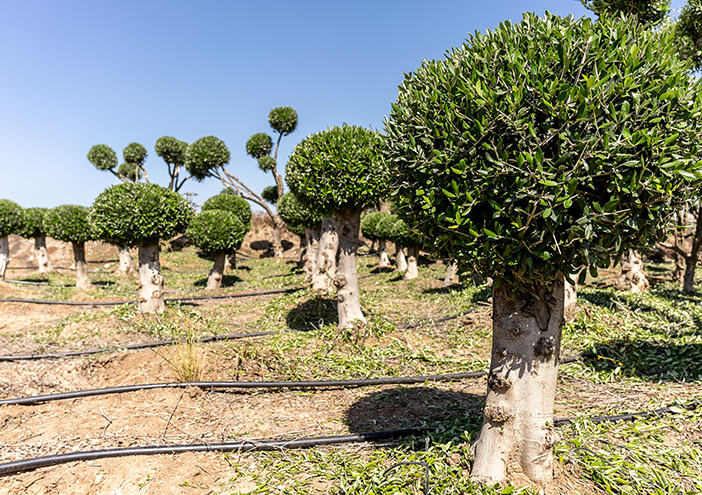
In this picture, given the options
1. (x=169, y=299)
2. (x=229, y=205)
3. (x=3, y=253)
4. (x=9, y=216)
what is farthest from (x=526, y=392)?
(x=3, y=253)

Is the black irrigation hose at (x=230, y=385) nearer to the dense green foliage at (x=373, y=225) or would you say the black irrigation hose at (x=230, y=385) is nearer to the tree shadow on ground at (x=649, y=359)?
the tree shadow on ground at (x=649, y=359)

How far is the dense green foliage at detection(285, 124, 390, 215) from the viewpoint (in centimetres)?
714

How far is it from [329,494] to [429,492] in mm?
753

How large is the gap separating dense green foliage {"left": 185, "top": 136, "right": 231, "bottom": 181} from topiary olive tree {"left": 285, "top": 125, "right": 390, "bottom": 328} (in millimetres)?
16966

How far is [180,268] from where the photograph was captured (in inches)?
926

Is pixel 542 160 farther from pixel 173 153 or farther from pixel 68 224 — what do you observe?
pixel 173 153

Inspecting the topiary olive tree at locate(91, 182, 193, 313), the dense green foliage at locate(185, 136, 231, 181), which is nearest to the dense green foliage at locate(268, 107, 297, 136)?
the dense green foliage at locate(185, 136, 231, 181)

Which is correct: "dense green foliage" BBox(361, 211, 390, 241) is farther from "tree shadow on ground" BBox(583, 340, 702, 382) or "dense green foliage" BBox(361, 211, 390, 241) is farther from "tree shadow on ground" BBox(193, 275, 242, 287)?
"tree shadow on ground" BBox(583, 340, 702, 382)

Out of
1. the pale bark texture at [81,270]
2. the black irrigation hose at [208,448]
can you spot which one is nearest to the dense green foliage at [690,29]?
the black irrigation hose at [208,448]

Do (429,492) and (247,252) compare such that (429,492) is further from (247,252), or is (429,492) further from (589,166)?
(247,252)

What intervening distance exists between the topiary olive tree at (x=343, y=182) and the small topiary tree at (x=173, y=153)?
2060 cm

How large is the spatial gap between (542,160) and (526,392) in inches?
68.4

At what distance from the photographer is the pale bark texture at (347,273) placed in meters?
7.68

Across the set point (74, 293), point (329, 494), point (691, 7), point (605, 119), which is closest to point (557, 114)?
point (605, 119)
